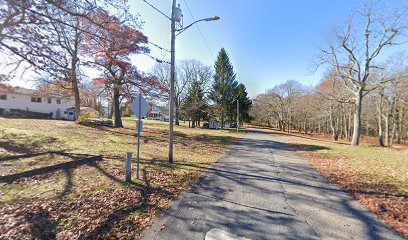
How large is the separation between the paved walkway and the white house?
92.1 ft

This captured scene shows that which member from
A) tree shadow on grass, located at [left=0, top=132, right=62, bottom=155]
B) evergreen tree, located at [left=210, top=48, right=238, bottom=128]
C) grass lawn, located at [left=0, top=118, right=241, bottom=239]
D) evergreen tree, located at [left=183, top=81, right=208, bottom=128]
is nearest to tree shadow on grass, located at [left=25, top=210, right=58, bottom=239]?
grass lawn, located at [left=0, top=118, right=241, bottom=239]

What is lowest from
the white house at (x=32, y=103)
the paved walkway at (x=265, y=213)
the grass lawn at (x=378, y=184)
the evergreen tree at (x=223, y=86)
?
the paved walkway at (x=265, y=213)

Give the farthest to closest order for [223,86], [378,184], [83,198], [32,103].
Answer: [223,86], [32,103], [378,184], [83,198]

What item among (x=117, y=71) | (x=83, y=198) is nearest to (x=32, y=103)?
(x=117, y=71)

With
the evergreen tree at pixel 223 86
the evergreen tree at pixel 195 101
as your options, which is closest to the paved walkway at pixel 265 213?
the evergreen tree at pixel 195 101

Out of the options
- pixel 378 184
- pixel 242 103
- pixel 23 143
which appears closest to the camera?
pixel 378 184

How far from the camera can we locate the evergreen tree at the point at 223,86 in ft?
121

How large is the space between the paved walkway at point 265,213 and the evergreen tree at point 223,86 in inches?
1214

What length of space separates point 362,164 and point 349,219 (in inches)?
268

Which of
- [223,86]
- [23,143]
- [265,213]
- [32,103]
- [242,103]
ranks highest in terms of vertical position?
[223,86]

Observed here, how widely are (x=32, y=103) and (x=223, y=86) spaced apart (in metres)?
31.3

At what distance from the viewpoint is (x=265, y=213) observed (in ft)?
13.2

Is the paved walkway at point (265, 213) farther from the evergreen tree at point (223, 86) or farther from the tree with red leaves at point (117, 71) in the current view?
the evergreen tree at point (223, 86)

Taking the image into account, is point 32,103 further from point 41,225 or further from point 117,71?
point 41,225
